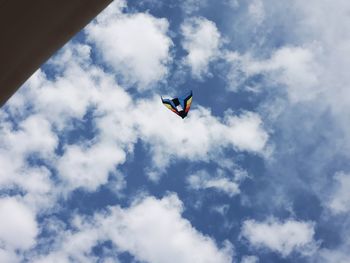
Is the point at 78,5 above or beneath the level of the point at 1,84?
above

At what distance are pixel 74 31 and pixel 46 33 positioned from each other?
0.19m

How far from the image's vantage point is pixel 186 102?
1859 centimetres

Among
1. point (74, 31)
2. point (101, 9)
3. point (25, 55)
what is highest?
point (101, 9)

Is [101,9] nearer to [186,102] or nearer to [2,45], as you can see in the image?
[2,45]

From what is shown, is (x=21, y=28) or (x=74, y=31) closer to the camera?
(x=21, y=28)

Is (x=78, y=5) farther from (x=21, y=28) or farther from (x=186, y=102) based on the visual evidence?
(x=186, y=102)

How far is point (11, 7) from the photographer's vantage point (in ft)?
6.39

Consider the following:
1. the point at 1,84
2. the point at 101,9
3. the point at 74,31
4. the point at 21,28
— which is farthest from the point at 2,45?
the point at 101,9

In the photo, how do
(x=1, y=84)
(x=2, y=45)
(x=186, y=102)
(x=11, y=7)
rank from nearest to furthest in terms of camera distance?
(x=11, y=7), (x=2, y=45), (x=1, y=84), (x=186, y=102)

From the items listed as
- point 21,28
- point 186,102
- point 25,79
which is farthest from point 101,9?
point 186,102

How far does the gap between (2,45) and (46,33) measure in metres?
0.26

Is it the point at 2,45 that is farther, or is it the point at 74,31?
the point at 74,31

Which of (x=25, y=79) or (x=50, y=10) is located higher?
(x=50, y=10)

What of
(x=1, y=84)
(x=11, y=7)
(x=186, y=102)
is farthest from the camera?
(x=186, y=102)
